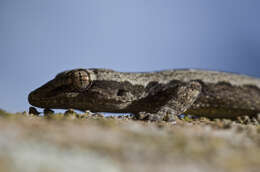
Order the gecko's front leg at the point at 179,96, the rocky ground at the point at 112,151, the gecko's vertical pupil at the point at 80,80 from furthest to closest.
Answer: the gecko's front leg at the point at 179,96 < the gecko's vertical pupil at the point at 80,80 < the rocky ground at the point at 112,151

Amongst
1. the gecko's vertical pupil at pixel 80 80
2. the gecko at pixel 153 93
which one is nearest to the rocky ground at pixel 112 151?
the gecko at pixel 153 93

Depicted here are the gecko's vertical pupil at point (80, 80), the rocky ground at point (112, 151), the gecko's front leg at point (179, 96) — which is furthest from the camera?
the gecko's front leg at point (179, 96)

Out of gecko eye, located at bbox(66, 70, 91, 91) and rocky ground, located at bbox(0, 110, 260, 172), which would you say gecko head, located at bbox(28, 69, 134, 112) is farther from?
rocky ground, located at bbox(0, 110, 260, 172)

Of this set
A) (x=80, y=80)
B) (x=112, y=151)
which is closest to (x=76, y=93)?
(x=80, y=80)

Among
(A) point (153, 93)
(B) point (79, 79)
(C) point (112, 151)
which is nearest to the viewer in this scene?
(C) point (112, 151)

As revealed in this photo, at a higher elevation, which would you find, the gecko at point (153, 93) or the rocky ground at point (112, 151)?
the rocky ground at point (112, 151)

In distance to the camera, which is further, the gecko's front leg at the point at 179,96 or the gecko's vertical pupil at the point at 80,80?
the gecko's front leg at the point at 179,96

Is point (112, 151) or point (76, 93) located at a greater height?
point (112, 151)

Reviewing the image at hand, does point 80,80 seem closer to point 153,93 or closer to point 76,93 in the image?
point 76,93

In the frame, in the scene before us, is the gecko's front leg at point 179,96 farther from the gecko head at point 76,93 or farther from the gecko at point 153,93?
the gecko head at point 76,93
